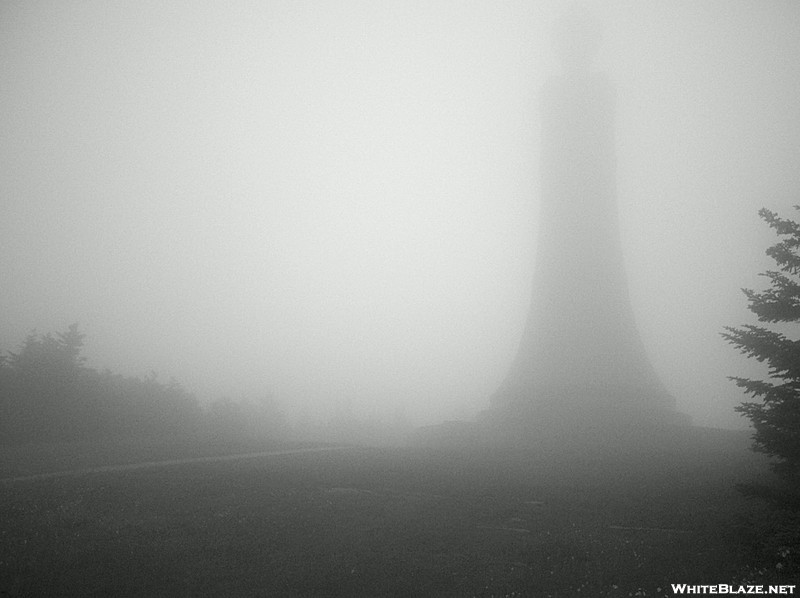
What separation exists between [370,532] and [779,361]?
10470 mm

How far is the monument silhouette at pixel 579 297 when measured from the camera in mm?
37500

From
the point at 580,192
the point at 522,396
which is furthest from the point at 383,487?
the point at 580,192

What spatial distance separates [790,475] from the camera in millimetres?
9898

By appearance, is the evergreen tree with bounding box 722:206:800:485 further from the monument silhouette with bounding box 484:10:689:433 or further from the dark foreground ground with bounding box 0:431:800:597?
the monument silhouette with bounding box 484:10:689:433

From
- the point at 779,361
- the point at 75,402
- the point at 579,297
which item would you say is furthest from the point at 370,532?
the point at 579,297

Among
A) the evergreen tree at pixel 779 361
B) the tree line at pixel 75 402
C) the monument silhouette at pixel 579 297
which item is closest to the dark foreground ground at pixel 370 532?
the evergreen tree at pixel 779 361

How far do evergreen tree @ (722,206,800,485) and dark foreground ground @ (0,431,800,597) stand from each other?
2.30 meters

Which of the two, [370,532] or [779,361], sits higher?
[779,361]

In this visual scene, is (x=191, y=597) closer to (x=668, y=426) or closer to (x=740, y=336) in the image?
(x=740, y=336)

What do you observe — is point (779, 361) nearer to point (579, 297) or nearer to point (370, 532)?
point (370, 532)

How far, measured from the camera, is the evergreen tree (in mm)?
9680

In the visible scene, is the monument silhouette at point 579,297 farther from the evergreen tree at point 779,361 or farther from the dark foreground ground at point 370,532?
the evergreen tree at point 779,361

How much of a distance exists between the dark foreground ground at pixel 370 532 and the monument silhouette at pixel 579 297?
60.4ft

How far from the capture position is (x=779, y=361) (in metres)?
9.97
